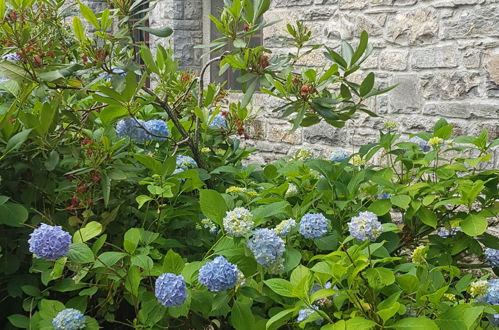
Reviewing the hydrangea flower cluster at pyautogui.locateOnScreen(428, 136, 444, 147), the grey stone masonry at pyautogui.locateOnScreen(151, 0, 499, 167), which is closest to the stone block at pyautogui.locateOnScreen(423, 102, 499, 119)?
the grey stone masonry at pyautogui.locateOnScreen(151, 0, 499, 167)

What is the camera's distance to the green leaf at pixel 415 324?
129 cm

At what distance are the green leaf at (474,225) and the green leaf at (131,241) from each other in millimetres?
909

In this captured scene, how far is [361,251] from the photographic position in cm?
149

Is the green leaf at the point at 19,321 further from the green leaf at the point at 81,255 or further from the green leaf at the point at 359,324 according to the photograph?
the green leaf at the point at 359,324

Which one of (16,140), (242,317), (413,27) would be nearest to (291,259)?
(242,317)

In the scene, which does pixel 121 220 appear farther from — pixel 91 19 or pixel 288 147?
pixel 288 147

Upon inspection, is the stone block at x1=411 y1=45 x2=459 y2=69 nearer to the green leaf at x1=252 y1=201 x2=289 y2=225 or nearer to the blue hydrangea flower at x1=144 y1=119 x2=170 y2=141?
the blue hydrangea flower at x1=144 y1=119 x2=170 y2=141

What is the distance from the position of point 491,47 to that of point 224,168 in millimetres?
2654

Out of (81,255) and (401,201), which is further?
(401,201)

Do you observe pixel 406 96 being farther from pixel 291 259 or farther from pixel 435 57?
pixel 291 259

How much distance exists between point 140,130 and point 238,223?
2.29 feet

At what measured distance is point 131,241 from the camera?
1591 millimetres

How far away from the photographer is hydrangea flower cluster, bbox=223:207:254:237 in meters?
1.50

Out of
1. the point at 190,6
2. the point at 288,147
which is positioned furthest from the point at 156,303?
the point at 190,6
